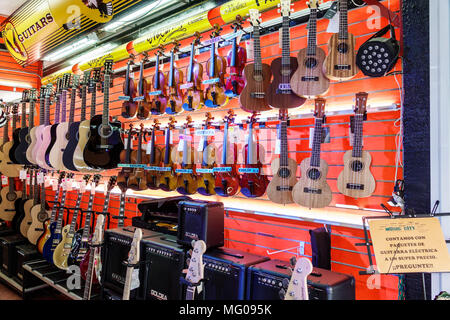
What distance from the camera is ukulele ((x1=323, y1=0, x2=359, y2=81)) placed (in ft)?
6.18

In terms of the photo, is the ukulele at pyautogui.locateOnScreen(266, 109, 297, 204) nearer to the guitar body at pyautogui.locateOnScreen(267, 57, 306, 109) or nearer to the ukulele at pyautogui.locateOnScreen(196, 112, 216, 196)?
the guitar body at pyautogui.locateOnScreen(267, 57, 306, 109)

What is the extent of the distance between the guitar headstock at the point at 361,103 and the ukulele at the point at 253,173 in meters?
0.77

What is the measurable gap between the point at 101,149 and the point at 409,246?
3.04m

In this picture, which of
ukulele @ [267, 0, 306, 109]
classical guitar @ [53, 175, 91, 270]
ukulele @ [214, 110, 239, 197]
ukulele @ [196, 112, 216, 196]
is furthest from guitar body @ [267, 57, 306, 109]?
classical guitar @ [53, 175, 91, 270]

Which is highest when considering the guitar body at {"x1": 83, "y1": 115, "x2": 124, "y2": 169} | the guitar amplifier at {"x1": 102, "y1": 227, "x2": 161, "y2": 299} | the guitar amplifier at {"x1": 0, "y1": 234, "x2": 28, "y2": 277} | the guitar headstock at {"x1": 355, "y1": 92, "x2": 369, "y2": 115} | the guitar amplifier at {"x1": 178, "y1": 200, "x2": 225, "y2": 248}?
the guitar headstock at {"x1": 355, "y1": 92, "x2": 369, "y2": 115}

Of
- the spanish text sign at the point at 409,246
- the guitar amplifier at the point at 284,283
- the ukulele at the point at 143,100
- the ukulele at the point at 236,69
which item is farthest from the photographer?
the ukulele at the point at 143,100

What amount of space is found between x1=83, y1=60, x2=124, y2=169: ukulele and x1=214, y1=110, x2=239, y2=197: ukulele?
4.97 ft

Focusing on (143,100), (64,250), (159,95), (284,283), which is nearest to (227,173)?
(284,283)

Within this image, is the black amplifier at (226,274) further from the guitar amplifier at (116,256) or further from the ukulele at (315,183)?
the guitar amplifier at (116,256)

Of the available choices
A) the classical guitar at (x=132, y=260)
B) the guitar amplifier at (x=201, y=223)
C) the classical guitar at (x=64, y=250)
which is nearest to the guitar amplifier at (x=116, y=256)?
the classical guitar at (x=132, y=260)

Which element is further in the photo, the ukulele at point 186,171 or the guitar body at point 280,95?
the ukulele at point 186,171

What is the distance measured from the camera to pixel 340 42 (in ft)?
6.25

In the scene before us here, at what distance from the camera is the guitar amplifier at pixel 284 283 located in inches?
59.1
